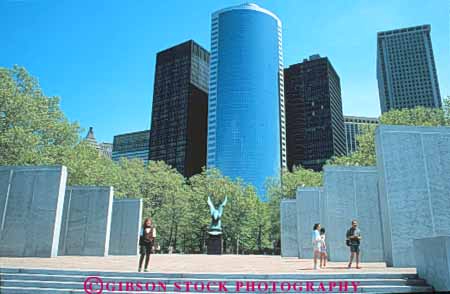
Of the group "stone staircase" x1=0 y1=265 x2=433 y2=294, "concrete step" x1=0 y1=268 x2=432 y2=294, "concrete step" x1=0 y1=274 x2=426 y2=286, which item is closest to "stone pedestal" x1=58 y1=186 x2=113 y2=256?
"concrete step" x1=0 y1=268 x2=432 y2=294

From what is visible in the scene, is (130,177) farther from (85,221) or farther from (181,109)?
(181,109)

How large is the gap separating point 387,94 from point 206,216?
157m

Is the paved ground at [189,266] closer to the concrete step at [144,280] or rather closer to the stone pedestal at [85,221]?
the concrete step at [144,280]

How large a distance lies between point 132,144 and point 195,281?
178465mm

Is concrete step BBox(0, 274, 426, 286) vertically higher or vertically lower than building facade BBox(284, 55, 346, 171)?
lower

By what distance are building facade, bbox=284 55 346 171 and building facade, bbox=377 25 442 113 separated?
50183 millimetres

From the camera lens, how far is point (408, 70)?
176 meters

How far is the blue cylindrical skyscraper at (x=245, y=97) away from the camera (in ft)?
360

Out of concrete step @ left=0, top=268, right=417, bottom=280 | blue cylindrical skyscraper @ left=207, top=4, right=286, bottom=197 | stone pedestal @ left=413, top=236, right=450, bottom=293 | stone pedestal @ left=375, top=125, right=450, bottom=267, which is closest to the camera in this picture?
stone pedestal @ left=413, top=236, right=450, bottom=293

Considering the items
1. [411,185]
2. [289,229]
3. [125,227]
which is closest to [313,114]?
[289,229]

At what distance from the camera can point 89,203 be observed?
23219mm

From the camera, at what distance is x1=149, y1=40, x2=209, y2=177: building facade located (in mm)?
130625

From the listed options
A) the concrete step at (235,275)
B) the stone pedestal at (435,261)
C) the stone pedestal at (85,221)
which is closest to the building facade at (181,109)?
the stone pedestal at (85,221)

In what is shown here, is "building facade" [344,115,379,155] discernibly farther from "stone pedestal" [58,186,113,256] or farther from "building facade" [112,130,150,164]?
"stone pedestal" [58,186,113,256]
